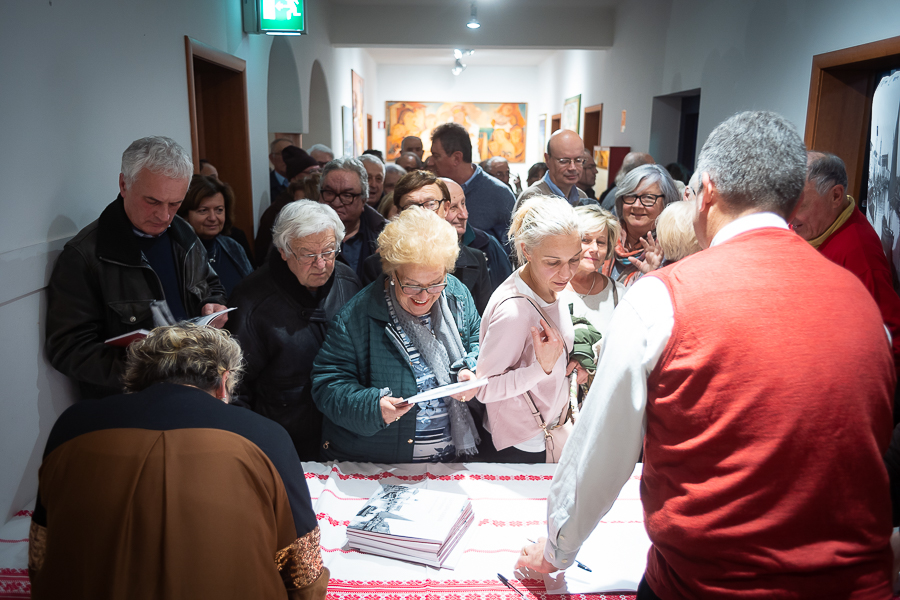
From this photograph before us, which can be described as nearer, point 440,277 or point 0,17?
point 0,17

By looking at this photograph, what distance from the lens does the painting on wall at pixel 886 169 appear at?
3.41m

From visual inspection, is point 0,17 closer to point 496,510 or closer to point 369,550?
point 369,550

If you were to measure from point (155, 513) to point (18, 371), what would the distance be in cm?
130

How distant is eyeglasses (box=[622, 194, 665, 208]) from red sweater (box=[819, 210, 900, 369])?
90 centimetres

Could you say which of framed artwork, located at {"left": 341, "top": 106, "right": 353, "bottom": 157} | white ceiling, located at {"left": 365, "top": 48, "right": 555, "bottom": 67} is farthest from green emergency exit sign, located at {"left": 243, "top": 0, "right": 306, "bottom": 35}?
white ceiling, located at {"left": 365, "top": 48, "right": 555, "bottom": 67}

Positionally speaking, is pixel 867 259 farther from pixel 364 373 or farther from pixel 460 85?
pixel 460 85

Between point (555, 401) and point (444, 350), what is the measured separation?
1.53ft

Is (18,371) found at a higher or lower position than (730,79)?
lower

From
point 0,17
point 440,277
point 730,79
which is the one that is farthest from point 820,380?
point 730,79

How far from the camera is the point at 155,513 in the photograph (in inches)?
48.4

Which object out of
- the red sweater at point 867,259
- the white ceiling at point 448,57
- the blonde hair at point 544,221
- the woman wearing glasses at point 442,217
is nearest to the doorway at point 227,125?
the woman wearing glasses at point 442,217

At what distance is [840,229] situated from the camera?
3188mm

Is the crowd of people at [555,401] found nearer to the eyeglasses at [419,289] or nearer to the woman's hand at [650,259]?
the eyeglasses at [419,289]

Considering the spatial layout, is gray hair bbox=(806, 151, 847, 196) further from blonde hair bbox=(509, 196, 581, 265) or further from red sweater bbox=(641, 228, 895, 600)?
red sweater bbox=(641, 228, 895, 600)
